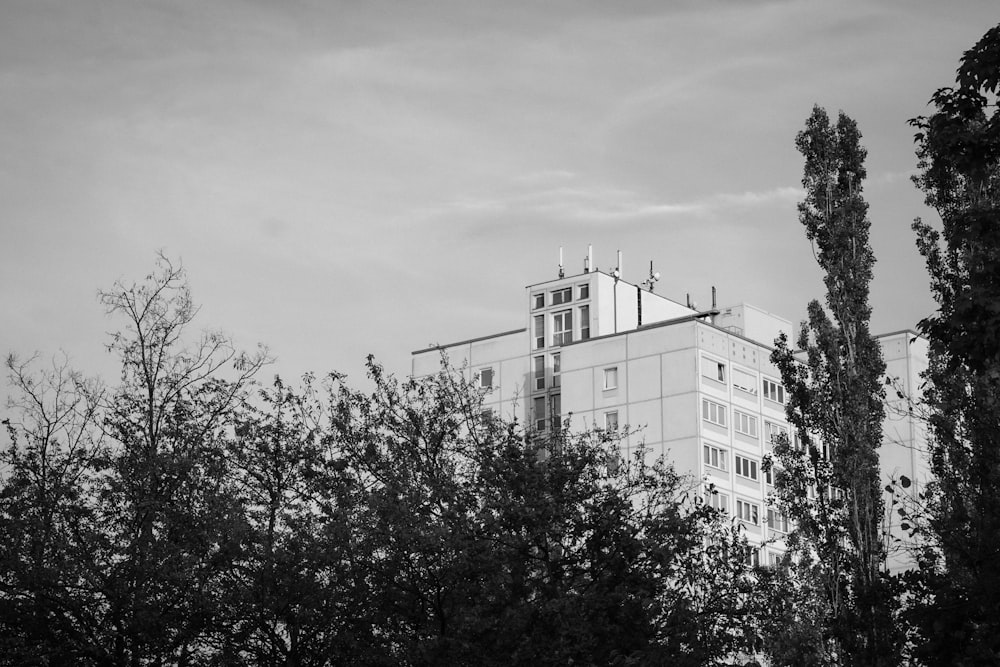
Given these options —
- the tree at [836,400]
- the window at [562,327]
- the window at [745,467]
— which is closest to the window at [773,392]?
the window at [745,467]

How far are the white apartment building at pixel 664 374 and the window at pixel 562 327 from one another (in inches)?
2.6

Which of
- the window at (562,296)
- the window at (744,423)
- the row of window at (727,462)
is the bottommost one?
the row of window at (727,462)

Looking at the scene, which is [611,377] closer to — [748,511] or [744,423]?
[744,423]

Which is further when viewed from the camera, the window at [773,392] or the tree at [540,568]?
the window at [773,392]

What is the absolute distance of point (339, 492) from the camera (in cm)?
3244

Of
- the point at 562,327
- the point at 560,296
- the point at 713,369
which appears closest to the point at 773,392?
the point at 713,369

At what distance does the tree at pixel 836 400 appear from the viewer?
32.3m

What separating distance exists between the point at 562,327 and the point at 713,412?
13488 millimetres

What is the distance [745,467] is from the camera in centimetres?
9144

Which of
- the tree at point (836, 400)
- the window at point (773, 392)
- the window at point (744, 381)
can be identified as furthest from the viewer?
the window at point (773, 392)

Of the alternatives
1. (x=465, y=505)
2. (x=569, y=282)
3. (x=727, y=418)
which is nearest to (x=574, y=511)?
(x=465, y=505)

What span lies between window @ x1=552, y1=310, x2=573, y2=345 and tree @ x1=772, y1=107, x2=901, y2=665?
62.0 m

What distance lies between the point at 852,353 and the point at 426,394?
9973 mm

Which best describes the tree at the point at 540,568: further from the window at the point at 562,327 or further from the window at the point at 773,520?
the window at the point at 562,327
